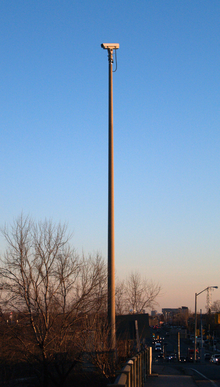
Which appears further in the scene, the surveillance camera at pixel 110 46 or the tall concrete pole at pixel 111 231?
the surveillance camera at pixel 110 46

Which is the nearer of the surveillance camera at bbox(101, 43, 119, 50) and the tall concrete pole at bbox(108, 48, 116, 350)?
the tall concrete pole at bbox(108, 48, 116, 350)

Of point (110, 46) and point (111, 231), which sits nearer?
point (111, 231)

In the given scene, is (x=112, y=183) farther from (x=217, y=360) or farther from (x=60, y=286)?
(x=217, y=360)

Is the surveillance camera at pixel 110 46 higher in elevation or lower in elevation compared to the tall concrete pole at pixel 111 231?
higher

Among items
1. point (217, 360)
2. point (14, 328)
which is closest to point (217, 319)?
point (217, 360)

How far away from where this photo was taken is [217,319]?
1463 inches

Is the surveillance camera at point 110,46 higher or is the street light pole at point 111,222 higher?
the surveillance camera at point 110,46

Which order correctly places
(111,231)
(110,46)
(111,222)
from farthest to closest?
(110,46) < (111,222) < (111,231)

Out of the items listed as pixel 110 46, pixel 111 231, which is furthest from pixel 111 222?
pixel 110 46

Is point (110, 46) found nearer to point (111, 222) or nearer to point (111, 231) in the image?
point (111, 222)

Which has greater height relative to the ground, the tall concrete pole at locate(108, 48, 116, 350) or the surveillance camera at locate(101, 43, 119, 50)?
the surveillance camera at locate(101, 43, 119, 50)

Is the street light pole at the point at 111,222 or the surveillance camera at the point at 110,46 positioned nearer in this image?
the street light pole at the point at 111,222

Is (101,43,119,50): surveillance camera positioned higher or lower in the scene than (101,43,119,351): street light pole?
higher

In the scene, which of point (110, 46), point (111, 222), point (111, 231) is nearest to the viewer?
point (111, 231)
